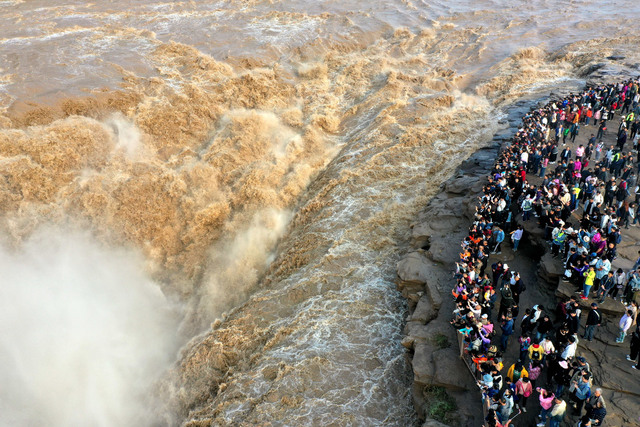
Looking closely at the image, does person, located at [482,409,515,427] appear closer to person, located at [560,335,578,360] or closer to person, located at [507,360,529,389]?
person, located at [507,360,529,389]

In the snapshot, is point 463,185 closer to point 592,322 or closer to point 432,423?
point 592,322

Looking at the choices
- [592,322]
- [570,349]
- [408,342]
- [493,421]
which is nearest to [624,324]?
[592,322]

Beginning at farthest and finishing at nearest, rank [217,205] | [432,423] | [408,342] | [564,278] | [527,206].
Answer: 1. [217,205]
2. [527,206]
3. [408,342]
4. [564,278]
5. [432,423]

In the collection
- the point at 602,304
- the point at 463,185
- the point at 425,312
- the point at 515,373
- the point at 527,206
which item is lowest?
the point at 425,312

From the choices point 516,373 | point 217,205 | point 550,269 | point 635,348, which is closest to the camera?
point 516,373

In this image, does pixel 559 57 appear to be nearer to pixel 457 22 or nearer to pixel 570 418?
pixel 457 22

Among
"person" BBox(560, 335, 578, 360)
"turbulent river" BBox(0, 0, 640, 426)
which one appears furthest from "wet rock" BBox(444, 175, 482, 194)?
"person" BBox(560, 335, 578, 360)
